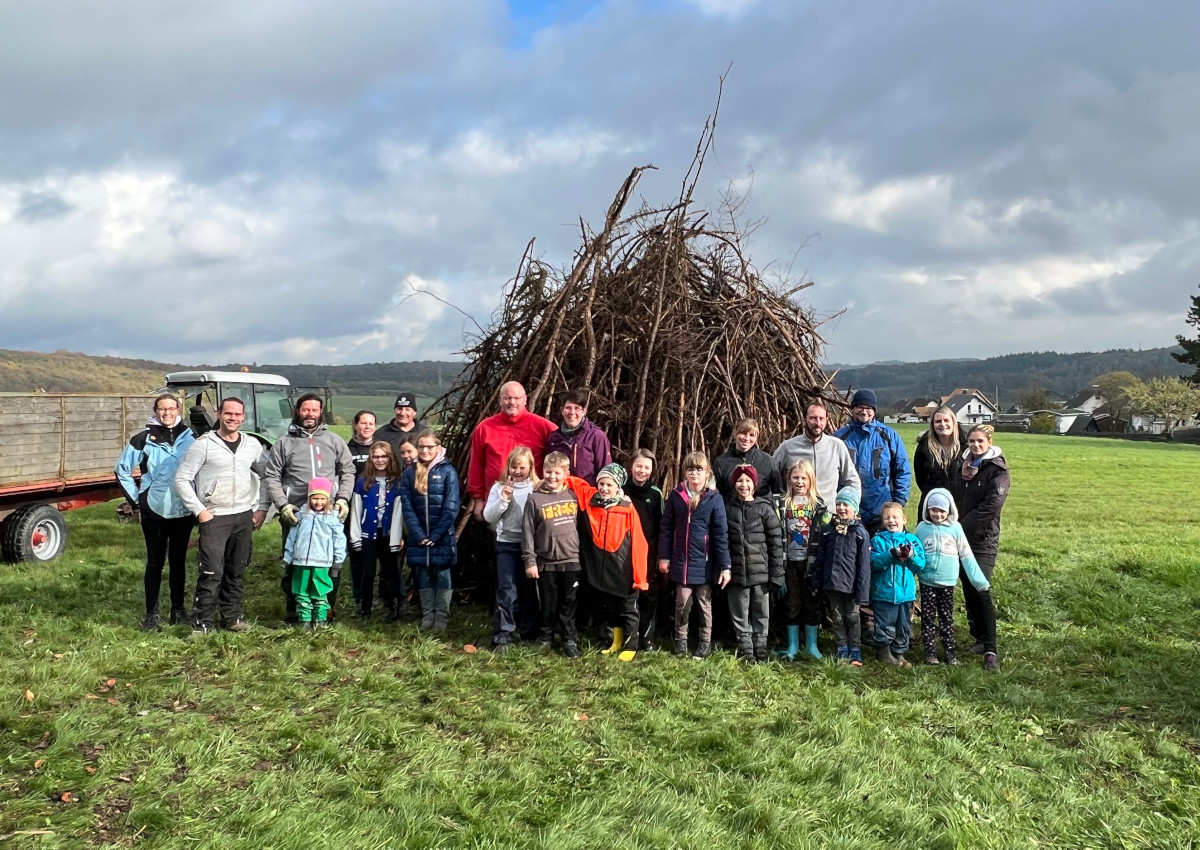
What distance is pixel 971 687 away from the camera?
15.5ft

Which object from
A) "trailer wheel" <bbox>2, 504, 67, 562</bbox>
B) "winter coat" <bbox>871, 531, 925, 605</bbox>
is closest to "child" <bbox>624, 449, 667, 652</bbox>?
"winter coat" <bbox>871, 531, 925, 605</bbox>

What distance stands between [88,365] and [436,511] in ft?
214

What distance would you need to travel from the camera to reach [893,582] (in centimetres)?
513

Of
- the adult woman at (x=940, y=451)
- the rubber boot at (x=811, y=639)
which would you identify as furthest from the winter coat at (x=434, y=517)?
the adult woman at (x=940, y=451)

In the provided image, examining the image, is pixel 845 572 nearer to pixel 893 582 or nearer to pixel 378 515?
pixel 893 582

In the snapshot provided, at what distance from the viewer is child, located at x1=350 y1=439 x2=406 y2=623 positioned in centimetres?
580

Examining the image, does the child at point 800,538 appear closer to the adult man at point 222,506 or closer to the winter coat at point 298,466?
the winter coat at point 298,466

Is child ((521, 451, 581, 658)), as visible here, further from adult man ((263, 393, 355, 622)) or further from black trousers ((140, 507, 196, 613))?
black trousers ((140, 507, 196, 613))

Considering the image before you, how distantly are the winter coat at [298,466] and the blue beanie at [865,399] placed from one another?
12.7ft

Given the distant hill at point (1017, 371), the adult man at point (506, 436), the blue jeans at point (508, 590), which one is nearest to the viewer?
the blue jeans at point (508, 590)

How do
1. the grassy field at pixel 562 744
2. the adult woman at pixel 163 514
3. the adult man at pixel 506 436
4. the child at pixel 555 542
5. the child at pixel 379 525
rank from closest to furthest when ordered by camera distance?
the grassy field at pixel 562 744
the child at pixel 555 542
the adult woman at pixel 163 514
the adult man at pixel 506 436
the child at pixel 379 525

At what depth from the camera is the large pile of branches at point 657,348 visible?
20.6ft

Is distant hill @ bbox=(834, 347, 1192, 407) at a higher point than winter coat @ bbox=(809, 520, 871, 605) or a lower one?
higher

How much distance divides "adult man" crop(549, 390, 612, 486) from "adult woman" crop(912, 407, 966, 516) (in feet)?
7.67
